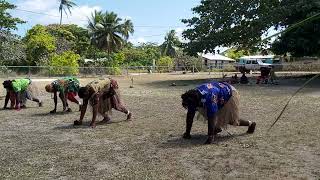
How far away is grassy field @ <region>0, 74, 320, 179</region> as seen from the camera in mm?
6215

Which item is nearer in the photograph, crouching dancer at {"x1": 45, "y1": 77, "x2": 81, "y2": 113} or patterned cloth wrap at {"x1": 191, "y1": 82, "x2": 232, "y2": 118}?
patterned cloth wrap at {"x1": 191, "y1": 82, "x2": 232, "y2": 118}

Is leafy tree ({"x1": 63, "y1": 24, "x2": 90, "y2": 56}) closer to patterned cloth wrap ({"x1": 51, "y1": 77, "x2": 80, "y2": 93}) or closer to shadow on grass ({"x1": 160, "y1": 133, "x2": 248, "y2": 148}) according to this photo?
patterned cloth wrap ({"x1": 51, "y1": 77, "x2": 80, "y2": 93})

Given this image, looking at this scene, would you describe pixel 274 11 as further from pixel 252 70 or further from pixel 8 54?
pixel 252 70

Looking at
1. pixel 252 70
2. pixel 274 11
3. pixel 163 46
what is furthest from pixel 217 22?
pixel 163 46

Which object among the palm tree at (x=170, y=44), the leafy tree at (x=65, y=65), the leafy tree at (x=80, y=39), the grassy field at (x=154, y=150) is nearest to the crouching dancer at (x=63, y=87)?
the grassy field at (x=154, y=150)

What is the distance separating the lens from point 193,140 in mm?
8492

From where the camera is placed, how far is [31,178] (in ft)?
20.1

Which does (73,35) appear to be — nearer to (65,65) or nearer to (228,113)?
(65,65)

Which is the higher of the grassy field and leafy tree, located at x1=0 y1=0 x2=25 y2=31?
leafy tree, located at x1=0 y1=0 x2=25 y2=31

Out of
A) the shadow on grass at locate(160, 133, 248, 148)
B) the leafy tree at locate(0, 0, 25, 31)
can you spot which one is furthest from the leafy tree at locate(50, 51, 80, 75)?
the shadow on grass at locate(160, 133, 248, 148)

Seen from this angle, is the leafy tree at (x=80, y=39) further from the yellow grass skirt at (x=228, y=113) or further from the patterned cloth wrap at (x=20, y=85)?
the yellow grass skirt at (x=228, y=113)

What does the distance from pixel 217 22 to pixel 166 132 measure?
24120 mm

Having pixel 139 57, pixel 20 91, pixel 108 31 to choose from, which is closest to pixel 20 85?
pixel 20 91

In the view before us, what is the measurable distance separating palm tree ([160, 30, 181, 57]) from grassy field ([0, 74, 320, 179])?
255 feet
